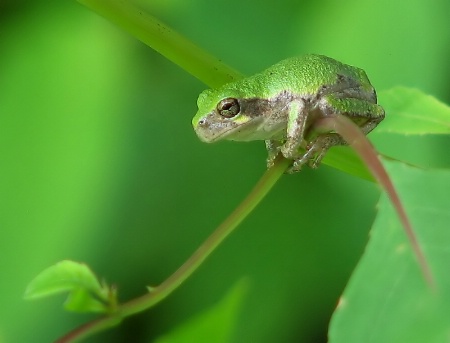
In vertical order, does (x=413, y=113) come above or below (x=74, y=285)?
above

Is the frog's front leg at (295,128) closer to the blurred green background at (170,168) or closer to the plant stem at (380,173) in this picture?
the plant stem at (380,173)

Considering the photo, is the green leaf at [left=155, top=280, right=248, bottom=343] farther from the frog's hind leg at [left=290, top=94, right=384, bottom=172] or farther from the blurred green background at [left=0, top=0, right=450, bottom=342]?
the frog's hind leg at [left=290, top=94, right=384, bottom=172]

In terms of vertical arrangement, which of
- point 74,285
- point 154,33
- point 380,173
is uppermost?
point 154,33

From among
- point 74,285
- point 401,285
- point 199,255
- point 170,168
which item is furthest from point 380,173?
point 170,168

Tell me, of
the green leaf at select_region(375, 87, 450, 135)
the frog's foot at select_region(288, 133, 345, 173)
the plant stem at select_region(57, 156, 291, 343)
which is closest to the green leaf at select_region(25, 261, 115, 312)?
the plant stem at select_region(57, 156, 291, 343)

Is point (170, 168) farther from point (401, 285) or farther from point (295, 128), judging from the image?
point (401, 285)

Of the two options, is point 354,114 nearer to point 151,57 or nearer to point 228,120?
point 228,120
